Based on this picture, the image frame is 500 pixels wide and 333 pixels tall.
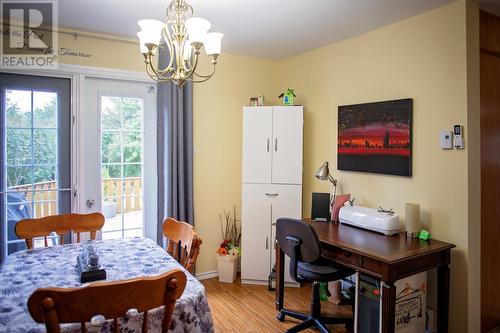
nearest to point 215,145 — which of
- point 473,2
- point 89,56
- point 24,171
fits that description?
point 89,56

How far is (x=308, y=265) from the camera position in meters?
2.60

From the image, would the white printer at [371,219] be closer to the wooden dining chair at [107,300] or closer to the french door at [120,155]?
Answer: the wooden dining chair at [107,300]

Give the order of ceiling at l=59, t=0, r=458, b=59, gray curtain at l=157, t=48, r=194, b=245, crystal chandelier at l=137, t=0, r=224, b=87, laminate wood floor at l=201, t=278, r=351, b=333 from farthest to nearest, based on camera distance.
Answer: gray curtain at l=157, t=48, r=194, b=245
laminate wood floor at l=201, t=278, r=351, b=333
ceiling at l=59, t=0, r=458, b=59
crystal chandelier at l=137, t=0, r=224, b=87

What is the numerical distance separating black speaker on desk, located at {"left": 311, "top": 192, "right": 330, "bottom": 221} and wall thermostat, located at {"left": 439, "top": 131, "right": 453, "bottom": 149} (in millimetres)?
1045

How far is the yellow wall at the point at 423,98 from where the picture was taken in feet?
7.91

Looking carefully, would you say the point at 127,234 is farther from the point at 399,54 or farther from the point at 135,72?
the point at 399,54

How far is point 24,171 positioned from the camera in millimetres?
2951

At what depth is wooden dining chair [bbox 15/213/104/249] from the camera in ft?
7.41

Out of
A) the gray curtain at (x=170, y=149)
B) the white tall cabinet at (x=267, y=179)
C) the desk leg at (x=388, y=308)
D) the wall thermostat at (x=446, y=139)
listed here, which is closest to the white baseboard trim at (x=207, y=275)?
the white tall cabinet at (x=267, y=179)

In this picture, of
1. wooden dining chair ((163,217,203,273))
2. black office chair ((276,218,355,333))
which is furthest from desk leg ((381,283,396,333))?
wooden dining chair ((163,217,203,273))

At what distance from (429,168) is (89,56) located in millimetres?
3036

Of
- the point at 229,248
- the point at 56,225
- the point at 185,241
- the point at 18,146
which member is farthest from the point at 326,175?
the point at 18,146

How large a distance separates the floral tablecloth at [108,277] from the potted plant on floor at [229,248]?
1.44 meters

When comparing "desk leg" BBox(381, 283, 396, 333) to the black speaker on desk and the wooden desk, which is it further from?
the black speaker on desk
